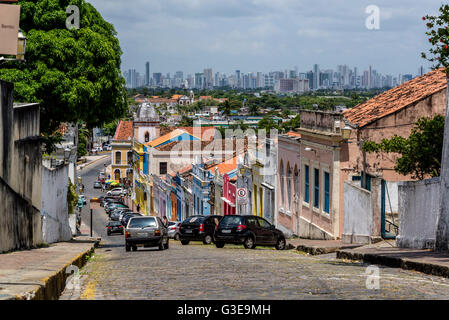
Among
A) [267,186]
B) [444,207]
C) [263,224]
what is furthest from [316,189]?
[444,207]

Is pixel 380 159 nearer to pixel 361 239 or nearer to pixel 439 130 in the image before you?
pixel 361 239

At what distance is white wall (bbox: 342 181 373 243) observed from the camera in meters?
23.6

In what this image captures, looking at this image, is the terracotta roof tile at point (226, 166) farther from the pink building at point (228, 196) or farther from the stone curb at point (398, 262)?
the stone curb at point (398, 262)

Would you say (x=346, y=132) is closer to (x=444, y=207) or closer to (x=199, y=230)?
(x=199, y=230)

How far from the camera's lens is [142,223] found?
27.8 m

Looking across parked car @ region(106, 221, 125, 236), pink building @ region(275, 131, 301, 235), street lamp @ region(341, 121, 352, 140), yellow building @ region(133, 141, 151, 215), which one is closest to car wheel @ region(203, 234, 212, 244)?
pink building @ region(275, 131, 301, 235)

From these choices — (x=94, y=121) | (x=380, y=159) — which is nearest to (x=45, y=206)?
(x=94, y=121)

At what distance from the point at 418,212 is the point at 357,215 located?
210 inches

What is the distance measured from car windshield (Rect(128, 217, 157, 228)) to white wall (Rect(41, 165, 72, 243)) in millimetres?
2829

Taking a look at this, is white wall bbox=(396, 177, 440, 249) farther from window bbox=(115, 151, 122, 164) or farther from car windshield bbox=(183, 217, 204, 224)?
window bbox=(115, 151, 122, 164)

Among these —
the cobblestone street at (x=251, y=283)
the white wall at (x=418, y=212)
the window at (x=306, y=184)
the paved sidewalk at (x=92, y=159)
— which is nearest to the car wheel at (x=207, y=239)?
the window at (x=306, y=184)

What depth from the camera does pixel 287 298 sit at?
991 cm

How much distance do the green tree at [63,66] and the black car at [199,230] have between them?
7620 millimetres

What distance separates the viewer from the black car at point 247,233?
2797cm
